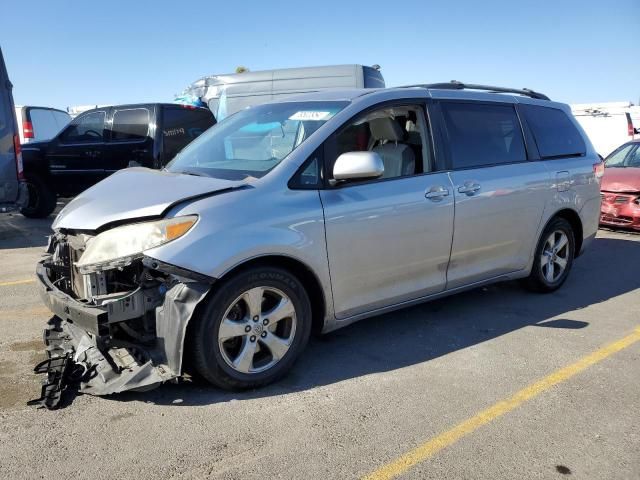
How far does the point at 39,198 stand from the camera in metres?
9.82

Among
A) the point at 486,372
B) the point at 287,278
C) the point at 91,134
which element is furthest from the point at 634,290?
the point at 91,134

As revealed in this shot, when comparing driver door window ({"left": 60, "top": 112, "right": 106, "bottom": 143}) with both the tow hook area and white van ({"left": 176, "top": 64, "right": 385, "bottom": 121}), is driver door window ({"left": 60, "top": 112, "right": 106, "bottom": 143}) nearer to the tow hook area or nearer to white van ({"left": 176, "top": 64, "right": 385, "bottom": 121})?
white van ({"left": 176, "top": 64, "right": 385, "bottom": 121})

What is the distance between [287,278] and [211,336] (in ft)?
1.88

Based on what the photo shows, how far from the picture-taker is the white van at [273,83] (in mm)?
12000

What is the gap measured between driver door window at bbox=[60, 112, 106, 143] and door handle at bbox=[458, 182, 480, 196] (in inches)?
288

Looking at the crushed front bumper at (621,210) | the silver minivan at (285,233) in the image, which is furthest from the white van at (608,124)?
the silver minivan at (285,233)

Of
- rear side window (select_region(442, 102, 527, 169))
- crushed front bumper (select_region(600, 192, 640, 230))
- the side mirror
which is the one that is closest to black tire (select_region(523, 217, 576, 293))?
rear side window (select_region(442, 102, 527, 169))

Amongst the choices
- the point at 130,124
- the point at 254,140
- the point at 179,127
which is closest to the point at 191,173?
the point at 254,140

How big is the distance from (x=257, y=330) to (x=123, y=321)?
76cm

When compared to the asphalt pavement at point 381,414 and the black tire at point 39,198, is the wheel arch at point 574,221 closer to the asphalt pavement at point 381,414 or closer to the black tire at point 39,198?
the asphalt pavement at point 381,414

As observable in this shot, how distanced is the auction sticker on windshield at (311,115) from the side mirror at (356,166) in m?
0.43

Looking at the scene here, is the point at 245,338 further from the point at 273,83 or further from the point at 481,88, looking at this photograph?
the point at 273,83

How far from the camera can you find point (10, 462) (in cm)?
259

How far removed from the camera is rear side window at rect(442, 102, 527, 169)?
173 inches
